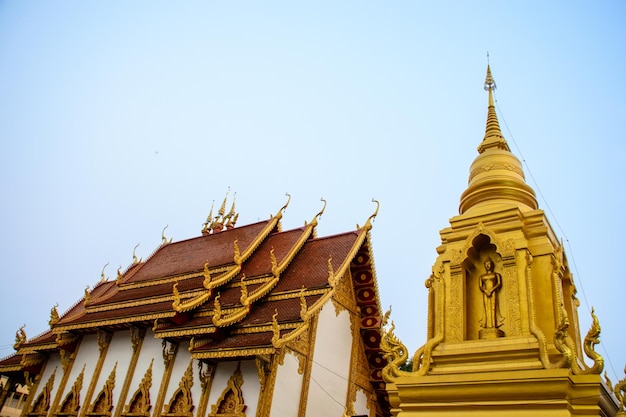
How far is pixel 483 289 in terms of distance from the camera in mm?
5309

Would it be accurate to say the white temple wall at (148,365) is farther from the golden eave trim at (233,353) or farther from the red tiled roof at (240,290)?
the golden eave trim at (233,353)

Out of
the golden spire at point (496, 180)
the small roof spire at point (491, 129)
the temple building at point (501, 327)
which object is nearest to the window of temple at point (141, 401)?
the temple building at point (501, 327)

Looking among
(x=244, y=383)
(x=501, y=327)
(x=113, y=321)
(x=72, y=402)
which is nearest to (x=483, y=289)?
(x=501, y=327)

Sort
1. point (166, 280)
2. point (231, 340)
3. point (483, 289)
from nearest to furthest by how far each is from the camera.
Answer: point (483, 289), point (231, 340), point (166, 280)

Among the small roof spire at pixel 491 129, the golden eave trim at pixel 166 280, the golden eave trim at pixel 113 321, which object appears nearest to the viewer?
the small roof spire at pixel 491 129

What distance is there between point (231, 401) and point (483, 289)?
→ 5.46m

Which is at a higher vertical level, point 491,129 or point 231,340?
point 491,129

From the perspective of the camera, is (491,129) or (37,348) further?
(37,348)

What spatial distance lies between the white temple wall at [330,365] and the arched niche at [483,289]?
16.8 ft

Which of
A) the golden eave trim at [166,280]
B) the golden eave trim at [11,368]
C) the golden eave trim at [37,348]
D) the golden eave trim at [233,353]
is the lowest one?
the golden eave trim at [233,353]

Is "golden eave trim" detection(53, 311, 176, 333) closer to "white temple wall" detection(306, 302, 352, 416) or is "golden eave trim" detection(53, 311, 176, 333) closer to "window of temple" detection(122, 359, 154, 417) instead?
"window of temple" detection(122, 359, 154, 417)

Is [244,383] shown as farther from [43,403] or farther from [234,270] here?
[43,403]

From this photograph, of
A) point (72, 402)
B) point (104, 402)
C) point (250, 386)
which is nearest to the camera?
point (250, 386)

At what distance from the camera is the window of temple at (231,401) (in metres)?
8.71
